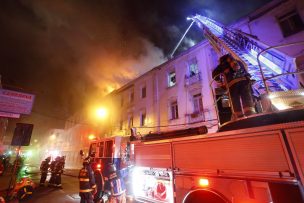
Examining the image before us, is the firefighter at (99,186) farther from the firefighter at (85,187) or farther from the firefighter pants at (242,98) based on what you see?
the firefighter pants at (242,98)

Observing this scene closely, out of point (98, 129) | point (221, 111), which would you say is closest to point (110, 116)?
point (98, 129)

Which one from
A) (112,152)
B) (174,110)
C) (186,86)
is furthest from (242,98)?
(174,110)

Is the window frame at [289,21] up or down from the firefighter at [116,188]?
up

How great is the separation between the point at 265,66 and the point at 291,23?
23.4 ft

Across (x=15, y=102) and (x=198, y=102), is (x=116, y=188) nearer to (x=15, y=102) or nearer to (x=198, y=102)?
(x=15, y=102)

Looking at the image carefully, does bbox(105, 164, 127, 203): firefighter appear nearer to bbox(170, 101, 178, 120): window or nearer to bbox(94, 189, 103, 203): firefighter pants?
bbox(94, 189, 103, 203): firefighter pants

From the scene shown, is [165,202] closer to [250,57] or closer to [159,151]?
[159,151]

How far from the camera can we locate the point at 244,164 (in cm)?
252

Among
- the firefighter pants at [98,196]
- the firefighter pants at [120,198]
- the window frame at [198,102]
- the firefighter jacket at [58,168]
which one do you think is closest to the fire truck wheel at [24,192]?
the firefighter jacket at [58,168]

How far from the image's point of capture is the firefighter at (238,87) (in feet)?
13.0

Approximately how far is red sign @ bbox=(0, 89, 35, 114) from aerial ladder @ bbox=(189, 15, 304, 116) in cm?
995

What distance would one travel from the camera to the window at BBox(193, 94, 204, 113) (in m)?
12.3

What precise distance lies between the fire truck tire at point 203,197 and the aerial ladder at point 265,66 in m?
2.29

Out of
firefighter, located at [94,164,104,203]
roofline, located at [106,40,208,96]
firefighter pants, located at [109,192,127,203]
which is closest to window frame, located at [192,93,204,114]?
roofline, located at [106,40,208,96]
